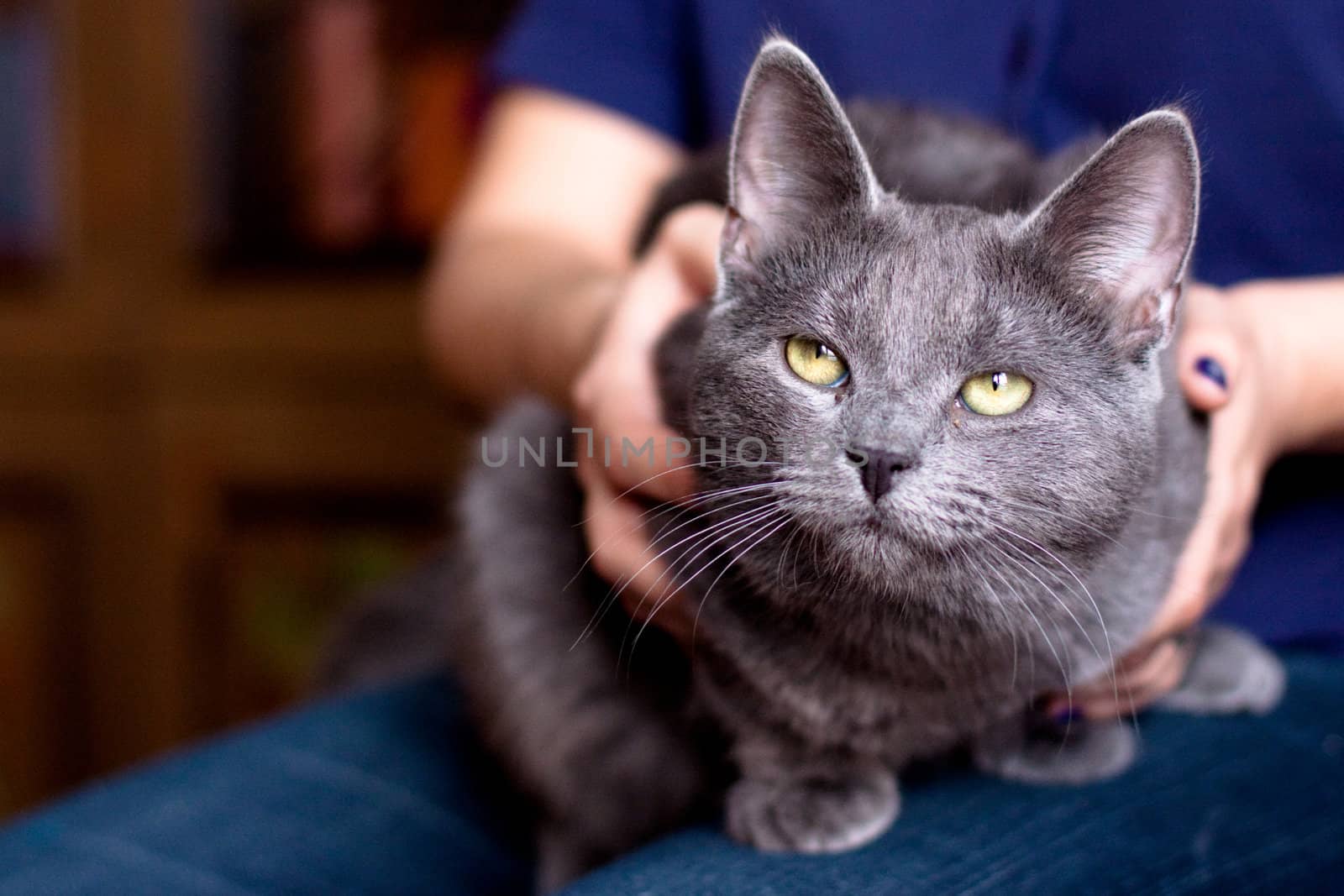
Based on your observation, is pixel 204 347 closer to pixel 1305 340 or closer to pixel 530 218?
pixel 530 218

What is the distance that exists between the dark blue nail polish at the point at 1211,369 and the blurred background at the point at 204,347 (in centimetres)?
162

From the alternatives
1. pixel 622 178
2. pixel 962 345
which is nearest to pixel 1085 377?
pixel 962 345

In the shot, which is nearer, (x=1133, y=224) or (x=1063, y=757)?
(x=1133, y=224)

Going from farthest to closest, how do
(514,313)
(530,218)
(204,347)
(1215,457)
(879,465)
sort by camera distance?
(204,347) → (530,218) → (514,313) → (1215,457) → (879,465)

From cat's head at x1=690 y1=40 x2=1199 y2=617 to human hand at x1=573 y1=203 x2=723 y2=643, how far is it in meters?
0.09

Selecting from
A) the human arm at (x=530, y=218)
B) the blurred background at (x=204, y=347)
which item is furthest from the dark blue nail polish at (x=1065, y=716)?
the blurred background at (x=204, y=347)

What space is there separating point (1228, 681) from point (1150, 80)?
54 cm

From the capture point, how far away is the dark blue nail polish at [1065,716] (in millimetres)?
931

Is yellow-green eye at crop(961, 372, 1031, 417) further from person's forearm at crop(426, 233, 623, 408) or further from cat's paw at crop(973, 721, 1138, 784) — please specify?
person's forearm at crop(426, 233, 623, 408)

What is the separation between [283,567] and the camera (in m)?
2.42

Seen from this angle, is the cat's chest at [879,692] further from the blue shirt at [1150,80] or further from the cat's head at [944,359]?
the blue shirt at [1150,80]

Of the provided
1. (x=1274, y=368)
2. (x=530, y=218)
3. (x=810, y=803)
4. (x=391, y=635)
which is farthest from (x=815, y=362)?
(x=391, y=635)

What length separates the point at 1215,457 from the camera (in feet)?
2.99

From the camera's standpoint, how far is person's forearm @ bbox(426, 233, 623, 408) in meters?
1.15
